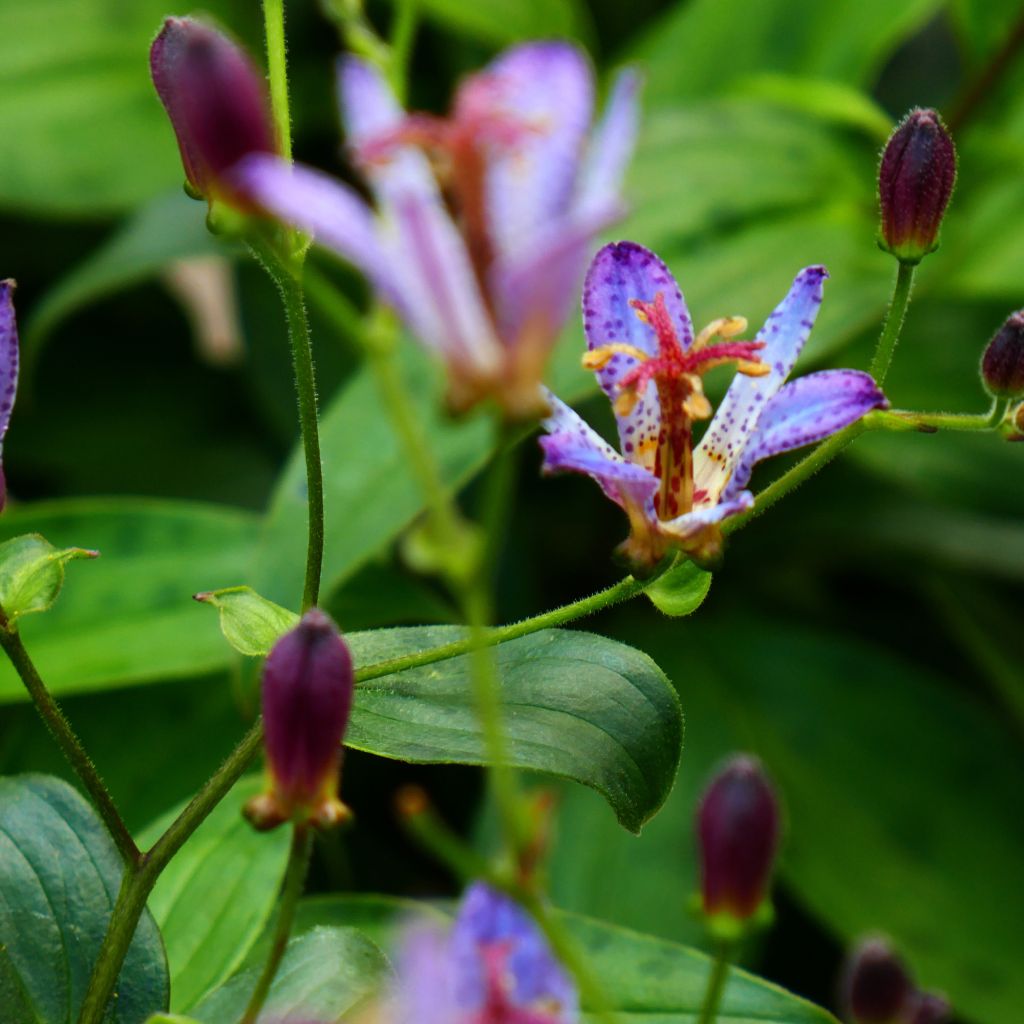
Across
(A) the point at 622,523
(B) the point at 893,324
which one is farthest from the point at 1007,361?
(A) the point at 622,523

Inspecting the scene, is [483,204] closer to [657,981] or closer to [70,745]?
[70,745]

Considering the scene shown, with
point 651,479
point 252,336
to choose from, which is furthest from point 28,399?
point 651,479

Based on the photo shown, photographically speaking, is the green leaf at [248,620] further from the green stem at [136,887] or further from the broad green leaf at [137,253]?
the broad green leaf at [137,253]

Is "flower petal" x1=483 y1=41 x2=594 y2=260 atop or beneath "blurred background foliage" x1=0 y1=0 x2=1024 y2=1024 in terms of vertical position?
atop

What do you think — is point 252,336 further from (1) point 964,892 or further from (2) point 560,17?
(1) point 964,892

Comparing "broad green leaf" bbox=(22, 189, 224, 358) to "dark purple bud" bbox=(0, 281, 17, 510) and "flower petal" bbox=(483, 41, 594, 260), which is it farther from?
"flower petal" bbox=(483, 41, 594, 260)

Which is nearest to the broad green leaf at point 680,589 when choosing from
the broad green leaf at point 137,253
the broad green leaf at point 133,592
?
the broad green leaf at point 133,592

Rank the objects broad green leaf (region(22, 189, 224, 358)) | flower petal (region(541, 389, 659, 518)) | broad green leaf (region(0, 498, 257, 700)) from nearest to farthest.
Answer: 1. flower petal (region(541, 389, 659, 518))
2. broad green leaf (region(0, 498, 257, 700))
3. broad green leaf (region(22, 189, 224, 358))

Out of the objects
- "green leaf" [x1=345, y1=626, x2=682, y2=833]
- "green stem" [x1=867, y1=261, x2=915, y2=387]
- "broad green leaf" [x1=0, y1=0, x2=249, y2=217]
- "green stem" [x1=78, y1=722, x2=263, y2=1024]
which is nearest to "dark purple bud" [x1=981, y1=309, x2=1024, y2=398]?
"green stem" [x1=867, y1=261, x2=915, y2=387]
